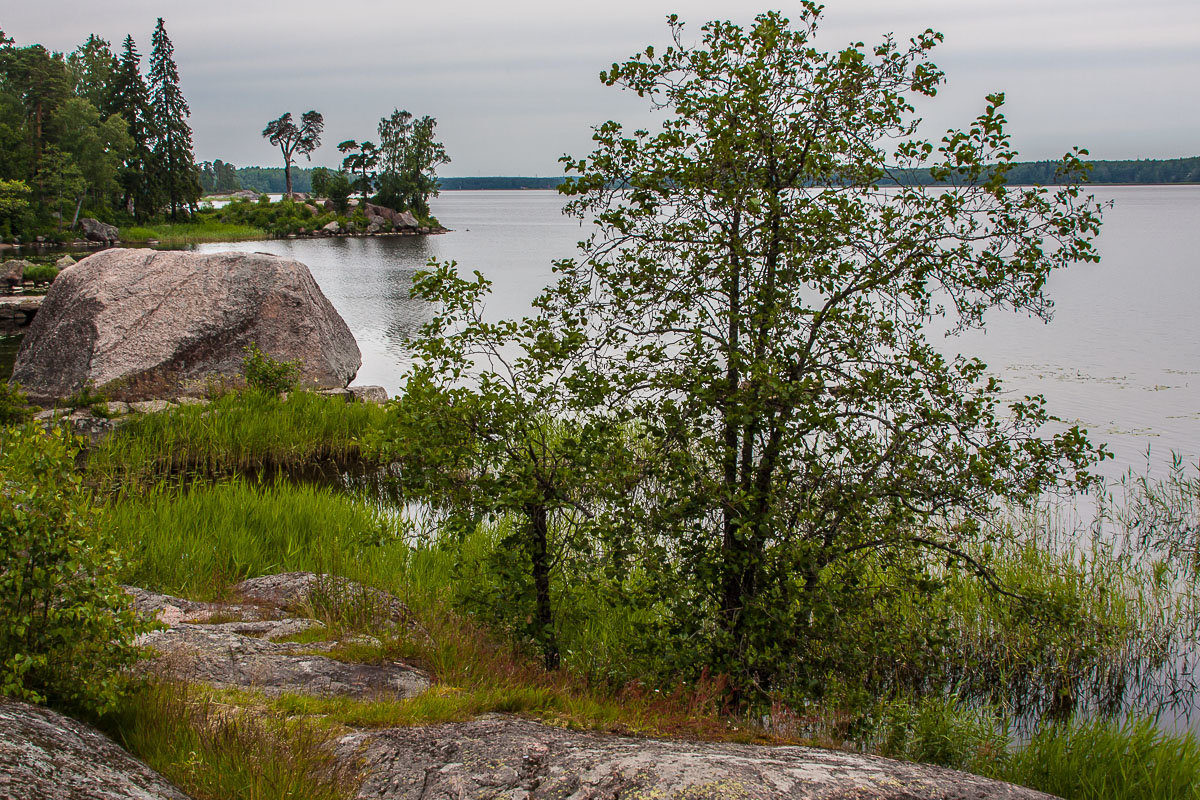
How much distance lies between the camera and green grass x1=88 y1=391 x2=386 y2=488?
501 inches

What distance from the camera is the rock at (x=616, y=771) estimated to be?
11.5ft

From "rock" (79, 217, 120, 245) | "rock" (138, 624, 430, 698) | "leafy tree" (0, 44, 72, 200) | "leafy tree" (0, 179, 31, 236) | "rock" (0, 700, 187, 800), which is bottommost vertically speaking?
"rock" (138, 624, 430, 698)

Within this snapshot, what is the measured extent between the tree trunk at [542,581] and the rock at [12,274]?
1411 inches

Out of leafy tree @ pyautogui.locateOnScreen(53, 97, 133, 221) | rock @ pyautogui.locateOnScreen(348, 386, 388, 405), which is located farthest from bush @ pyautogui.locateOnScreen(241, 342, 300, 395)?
leafy tree @ pyautogui.locateOnScreen(53, 97, 133, 221)

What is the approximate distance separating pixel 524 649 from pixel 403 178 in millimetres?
88328

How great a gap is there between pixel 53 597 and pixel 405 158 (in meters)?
90.1

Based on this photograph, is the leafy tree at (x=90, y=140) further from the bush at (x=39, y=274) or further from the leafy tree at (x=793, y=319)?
the leafy tree at (x=793, y=319)

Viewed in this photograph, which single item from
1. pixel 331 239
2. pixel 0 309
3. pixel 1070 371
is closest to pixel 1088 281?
pixel 1070 371

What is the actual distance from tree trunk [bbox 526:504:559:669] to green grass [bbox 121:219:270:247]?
63.0m

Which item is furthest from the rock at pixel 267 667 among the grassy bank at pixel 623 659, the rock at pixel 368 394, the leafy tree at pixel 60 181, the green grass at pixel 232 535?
the leafy tree at pixel 60 181

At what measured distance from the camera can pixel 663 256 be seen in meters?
6.17

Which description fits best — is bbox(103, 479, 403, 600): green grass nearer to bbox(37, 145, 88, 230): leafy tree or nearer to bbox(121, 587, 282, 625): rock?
bbox(121, 587, 282, 625): rock

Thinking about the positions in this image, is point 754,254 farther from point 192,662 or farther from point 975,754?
point 192,662

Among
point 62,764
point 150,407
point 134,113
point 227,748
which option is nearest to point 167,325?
point 150,407
